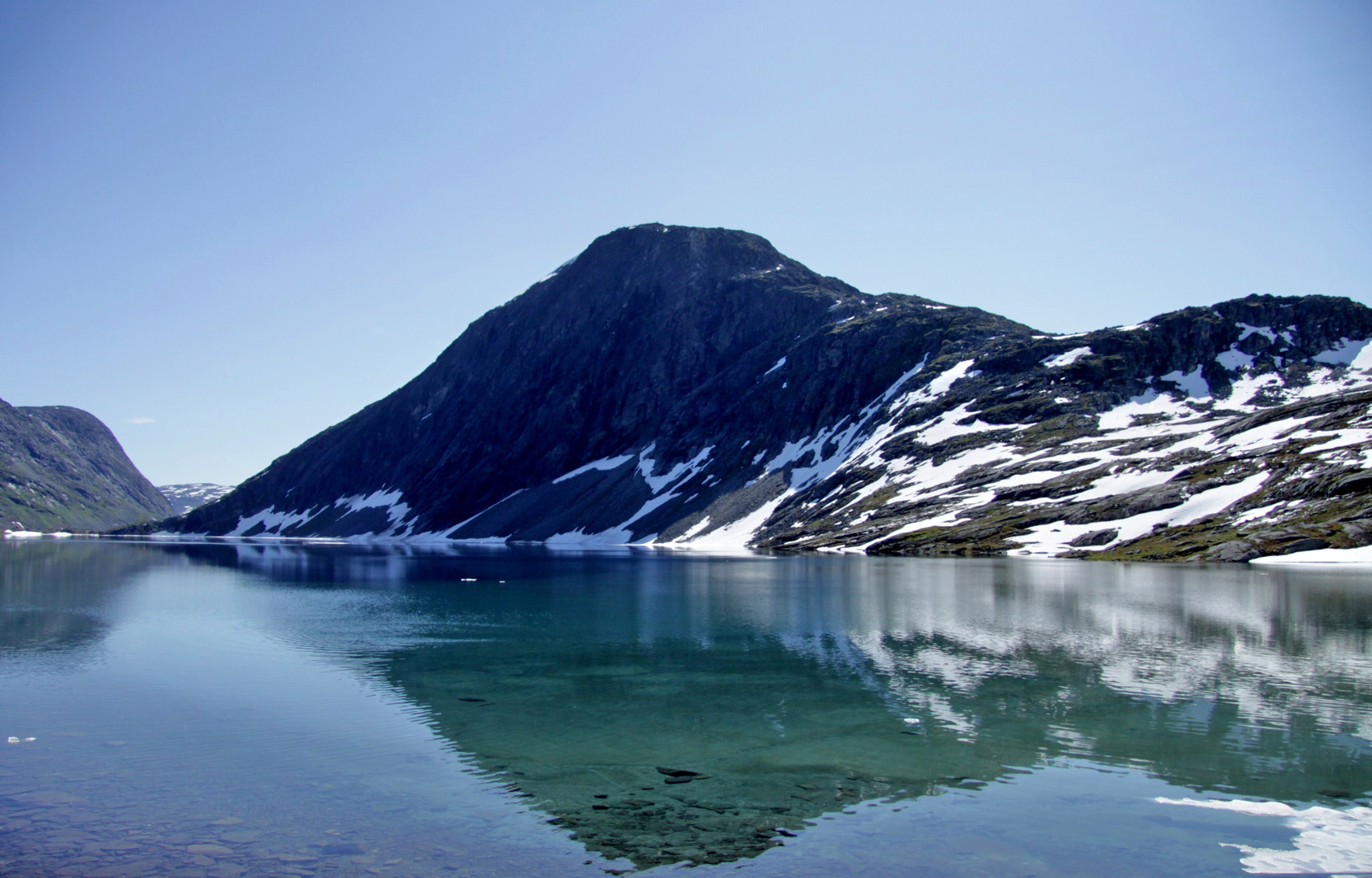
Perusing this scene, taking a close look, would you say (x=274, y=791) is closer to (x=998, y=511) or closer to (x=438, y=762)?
(x=438, y=762)

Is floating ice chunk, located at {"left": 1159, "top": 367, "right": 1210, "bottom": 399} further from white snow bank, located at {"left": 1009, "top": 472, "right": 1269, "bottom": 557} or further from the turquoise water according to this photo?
the turquoise water

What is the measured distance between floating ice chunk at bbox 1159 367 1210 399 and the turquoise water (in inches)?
4312

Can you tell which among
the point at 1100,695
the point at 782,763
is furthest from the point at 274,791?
the point at 1100,695

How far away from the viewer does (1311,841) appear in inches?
571

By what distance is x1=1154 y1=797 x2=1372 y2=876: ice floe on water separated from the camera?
1342 centimetres

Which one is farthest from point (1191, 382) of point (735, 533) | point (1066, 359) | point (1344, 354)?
point (735, 533)

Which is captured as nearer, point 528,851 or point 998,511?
point 528,851

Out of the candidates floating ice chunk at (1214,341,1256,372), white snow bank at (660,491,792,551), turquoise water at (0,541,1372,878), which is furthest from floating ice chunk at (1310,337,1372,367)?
turquoise water at (0,541,1372,878)

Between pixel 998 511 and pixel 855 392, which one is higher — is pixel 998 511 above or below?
below

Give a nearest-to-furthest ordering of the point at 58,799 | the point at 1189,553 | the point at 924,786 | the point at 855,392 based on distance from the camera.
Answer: the point at 58,799, the point at 924,786, the point at 1189,553, the point at 855,392

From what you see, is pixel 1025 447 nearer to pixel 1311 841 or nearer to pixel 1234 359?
pixel 1234 359

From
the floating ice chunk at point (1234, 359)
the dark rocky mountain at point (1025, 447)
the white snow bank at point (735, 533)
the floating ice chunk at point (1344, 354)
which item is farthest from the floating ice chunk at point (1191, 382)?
the white snow bank at point (735, 533)

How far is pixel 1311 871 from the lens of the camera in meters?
13.3

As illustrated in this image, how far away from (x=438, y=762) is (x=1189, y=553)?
80066mm
